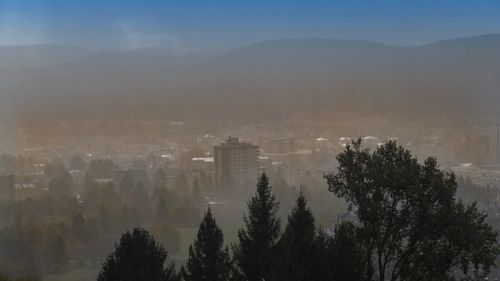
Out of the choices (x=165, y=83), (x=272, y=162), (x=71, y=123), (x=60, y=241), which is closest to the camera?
(x=60, y=241)

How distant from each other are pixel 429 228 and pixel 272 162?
8240 mm

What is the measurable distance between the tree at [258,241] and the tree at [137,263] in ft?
1.62

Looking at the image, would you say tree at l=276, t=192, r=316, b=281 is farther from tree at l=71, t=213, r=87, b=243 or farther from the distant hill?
the distant hill

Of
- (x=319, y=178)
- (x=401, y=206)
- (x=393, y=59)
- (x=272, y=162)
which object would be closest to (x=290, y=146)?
(x=272, y=162)

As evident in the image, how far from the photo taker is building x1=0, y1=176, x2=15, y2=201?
10.9 meters

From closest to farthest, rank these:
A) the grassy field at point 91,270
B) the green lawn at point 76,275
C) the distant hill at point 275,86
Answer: the grassy field at point 91,270 < the green lawn at point 76,275 < the distant hill at point 275,86

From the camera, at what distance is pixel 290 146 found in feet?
39.7

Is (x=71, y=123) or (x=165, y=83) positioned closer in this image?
(x=71, y=123)

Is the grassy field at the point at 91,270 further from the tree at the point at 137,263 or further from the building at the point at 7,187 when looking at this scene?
the tree at the point at 137,263

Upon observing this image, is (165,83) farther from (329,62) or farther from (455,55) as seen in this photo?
(455,55)

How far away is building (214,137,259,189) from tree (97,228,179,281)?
17.5 ft

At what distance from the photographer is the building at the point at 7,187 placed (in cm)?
1090

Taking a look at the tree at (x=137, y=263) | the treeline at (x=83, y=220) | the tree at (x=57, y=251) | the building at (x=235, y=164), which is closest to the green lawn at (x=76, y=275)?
the treeline at (x=83, y=220)

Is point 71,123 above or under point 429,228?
above
